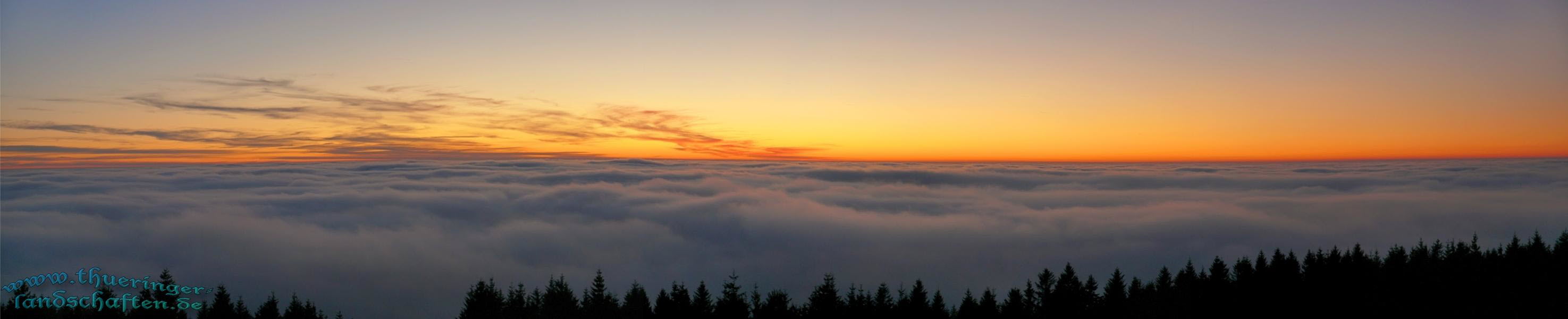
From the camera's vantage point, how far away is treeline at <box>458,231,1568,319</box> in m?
47.7

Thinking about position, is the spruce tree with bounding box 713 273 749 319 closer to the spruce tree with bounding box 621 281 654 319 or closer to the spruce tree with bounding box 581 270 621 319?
the spruce tree with bounding box 581 270 621 319

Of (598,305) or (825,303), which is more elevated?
(825,303)

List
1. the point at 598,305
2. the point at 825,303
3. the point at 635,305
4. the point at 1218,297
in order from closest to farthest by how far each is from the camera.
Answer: the point at 825,303 → the point at 1218,297 → the point at 598,305 → the point at 635,305

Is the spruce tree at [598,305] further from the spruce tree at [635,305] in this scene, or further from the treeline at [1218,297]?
the spruce tree at [635,305]

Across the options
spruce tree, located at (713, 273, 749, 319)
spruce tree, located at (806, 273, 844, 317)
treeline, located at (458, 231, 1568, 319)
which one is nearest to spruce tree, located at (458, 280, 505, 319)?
treeline, located at (458, 231, 1568, 319)

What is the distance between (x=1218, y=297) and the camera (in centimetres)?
5591

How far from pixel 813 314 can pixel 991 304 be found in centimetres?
1300

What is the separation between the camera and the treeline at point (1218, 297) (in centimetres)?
4766

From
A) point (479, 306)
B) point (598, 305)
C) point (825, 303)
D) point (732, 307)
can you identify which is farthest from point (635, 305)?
point (825, 303)

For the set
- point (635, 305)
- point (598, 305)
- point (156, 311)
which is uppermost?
point (156, 311)

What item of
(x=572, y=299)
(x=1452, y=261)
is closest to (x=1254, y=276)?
(x=1452, y=261)

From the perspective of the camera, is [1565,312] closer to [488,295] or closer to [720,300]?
[720,300]

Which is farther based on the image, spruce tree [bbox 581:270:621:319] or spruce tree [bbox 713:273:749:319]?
spruce tree [bbox 581:270:621:319]

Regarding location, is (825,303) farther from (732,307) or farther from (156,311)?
(156,311)
